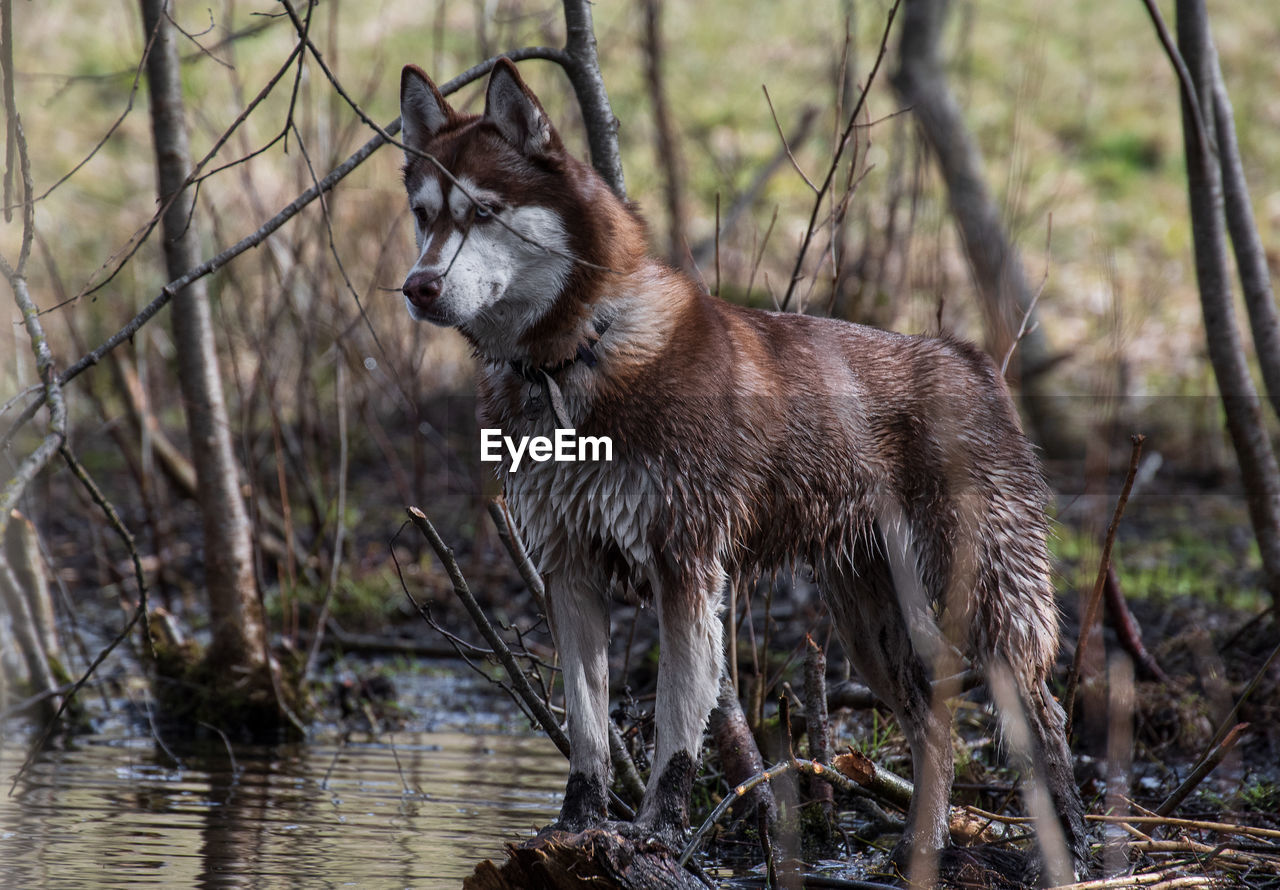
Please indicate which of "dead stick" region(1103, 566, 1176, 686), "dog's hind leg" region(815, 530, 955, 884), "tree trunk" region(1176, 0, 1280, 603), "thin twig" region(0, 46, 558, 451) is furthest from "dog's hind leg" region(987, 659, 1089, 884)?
"thin twig" region(0, 46, 558, 451)

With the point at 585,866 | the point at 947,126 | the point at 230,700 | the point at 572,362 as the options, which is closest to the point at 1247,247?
the point at 572,362

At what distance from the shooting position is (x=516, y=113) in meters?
3.81

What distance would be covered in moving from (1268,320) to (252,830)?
4.61 metres

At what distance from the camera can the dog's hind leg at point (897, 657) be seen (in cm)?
426

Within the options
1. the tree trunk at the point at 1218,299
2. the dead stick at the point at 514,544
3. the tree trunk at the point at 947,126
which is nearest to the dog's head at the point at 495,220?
the dead stick at the point at 514,544

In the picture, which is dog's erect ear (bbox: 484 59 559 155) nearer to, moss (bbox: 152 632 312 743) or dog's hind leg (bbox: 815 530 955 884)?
dog's hind leg (bbox: 815 530 955 884)

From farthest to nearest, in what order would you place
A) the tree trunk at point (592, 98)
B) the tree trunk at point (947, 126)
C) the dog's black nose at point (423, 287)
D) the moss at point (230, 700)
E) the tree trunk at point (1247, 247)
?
1. the tree trunk at point (947, 126)
2. the moss at point (230, 700)
3. the tree trunk at point (1247, 247)
4. the tree trunk at point (592, 98)
5. the dog's black nose at point (423, 287)

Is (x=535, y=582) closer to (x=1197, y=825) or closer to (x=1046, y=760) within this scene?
(x=1046, y=760)

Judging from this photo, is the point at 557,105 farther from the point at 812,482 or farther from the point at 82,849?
the point at 82,849

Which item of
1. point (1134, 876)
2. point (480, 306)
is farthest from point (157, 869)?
point (1134, 876)

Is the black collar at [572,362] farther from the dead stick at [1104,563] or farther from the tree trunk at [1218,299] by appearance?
the tree trunk at [1218,299]

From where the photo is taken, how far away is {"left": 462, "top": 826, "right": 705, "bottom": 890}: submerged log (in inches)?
130

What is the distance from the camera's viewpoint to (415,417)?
22.2 feet

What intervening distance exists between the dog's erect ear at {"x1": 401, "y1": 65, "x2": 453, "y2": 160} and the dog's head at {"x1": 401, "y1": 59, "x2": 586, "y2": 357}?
4cm
